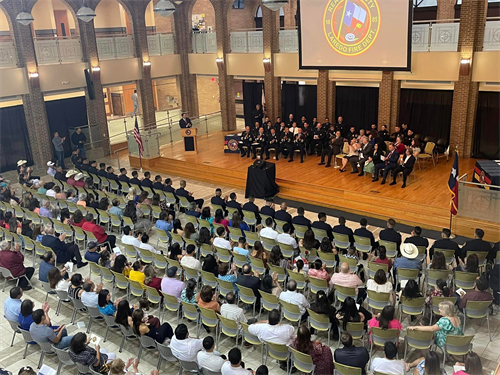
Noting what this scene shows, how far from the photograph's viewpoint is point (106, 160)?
2255 centimetres

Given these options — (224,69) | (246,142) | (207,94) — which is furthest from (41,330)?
(207,94)

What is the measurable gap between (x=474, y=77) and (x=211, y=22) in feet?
57.5

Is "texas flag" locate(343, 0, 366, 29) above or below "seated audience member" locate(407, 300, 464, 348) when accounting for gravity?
above

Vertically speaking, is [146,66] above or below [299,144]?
above

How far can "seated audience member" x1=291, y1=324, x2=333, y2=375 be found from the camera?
6684mm

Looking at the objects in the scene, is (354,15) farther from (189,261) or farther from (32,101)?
(32,101)

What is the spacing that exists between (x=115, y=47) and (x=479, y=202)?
57.4ft

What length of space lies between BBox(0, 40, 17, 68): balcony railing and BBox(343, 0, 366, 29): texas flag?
13.2 meters

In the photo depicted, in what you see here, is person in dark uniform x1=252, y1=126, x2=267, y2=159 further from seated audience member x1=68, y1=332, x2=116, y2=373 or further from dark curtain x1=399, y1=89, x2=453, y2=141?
seated audience member x1=68, y1=332, x2=116, y2=373

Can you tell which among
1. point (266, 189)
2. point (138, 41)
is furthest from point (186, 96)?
point (266, 189)

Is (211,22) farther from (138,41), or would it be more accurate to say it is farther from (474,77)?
(474,77)

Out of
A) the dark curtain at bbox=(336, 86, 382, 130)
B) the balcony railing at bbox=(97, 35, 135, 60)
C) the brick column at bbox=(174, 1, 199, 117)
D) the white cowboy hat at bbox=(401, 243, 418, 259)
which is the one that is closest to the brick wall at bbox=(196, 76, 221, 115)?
the brick column at bbox=(174, 1, 199, 117)

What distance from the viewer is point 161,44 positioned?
24375 mm

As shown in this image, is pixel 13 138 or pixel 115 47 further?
pixel 115 47
